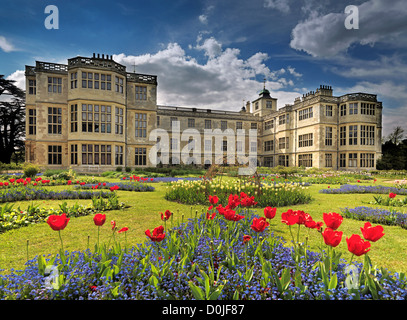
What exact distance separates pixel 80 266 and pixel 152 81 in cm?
2279

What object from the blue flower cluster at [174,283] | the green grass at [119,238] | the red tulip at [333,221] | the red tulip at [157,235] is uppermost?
the red tulip at [333,221]

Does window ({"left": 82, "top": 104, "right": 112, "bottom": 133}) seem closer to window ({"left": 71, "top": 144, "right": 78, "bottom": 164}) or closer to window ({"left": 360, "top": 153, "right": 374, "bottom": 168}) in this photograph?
window ({"left": 71, "top": 144, "right": 78, "bottom": 164})

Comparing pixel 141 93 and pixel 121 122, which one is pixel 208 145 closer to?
pixel 141 93

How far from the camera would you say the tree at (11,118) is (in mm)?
29141

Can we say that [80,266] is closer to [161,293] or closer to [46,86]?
[161,293]

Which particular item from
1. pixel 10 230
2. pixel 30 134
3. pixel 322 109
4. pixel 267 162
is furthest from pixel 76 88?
pixel 267 162

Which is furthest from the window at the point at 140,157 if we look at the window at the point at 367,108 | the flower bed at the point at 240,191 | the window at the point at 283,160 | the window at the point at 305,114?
the window at the point at 367,108

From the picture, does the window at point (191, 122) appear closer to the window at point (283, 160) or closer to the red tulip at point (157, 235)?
the window at point (283, 160)

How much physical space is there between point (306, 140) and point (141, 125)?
2046cm

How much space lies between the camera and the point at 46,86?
2002 centimetres

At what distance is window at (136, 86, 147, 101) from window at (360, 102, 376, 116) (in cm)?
2415

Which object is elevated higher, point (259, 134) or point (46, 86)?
point (46, 86)

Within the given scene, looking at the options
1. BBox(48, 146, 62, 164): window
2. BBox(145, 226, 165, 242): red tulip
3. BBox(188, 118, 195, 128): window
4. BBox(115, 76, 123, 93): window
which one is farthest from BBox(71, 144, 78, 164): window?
BBox(145, 226, 165, 242): red tulip

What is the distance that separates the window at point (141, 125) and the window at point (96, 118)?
3.14 metres
